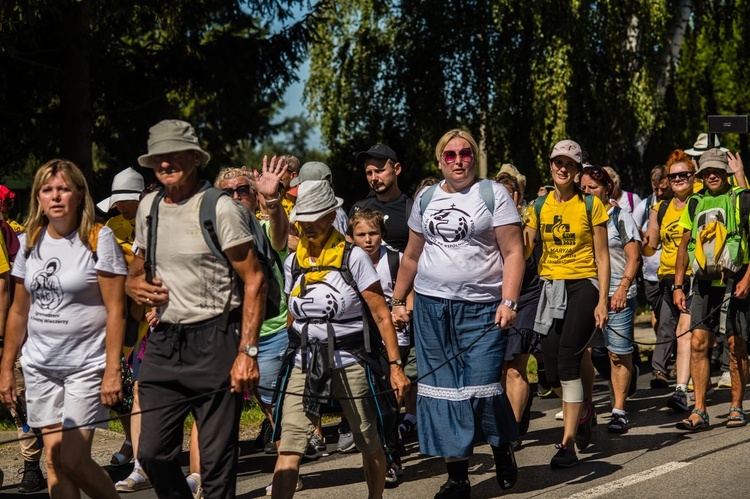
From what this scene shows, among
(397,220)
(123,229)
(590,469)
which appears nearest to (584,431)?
(590,469)

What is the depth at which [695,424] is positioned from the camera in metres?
8.11

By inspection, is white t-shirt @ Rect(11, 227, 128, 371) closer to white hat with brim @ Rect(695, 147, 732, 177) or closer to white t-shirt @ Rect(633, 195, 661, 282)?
white hat with brim @ Rect(695, 147, 732, 177)

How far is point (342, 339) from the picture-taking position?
575 cm

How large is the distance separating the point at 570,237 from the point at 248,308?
3.17m

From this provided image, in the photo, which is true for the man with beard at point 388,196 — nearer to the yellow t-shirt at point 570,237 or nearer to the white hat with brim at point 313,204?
the yellow t-shirt at point 570,237

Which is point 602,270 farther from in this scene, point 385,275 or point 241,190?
point 241,190

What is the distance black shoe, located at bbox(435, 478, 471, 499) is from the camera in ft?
20.3

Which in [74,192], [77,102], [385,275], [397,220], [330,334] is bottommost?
[330,334]

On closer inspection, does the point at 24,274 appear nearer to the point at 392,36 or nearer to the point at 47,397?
the point at 47,397

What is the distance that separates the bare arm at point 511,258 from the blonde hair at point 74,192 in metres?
2.21

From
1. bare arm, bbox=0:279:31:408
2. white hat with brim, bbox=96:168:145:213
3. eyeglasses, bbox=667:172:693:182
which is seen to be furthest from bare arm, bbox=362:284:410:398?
eyeglasses, bbox=667:172:693:182

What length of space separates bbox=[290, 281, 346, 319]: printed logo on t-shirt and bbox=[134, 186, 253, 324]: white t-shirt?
874 mm

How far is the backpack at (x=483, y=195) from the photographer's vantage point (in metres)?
6.15

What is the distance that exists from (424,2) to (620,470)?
50.2ft
